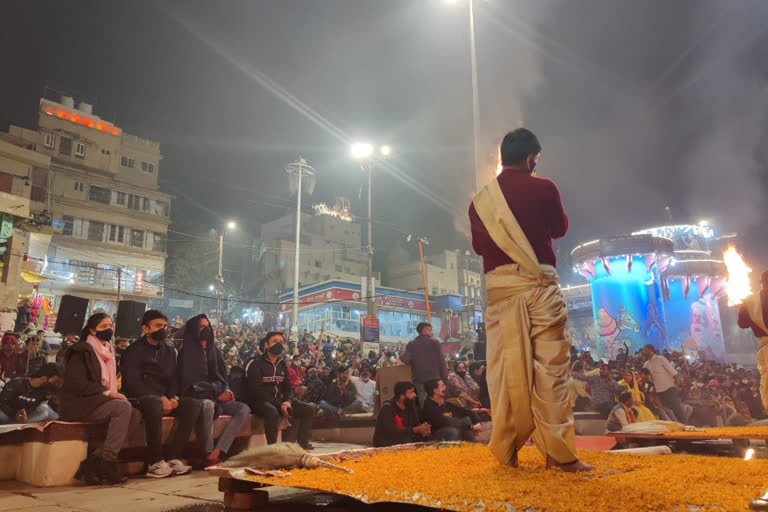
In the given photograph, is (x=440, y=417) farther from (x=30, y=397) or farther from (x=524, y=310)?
(x=30, y=397)

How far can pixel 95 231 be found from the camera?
1427 inches

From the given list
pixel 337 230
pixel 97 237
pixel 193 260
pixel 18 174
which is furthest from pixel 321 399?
pixel 337 230

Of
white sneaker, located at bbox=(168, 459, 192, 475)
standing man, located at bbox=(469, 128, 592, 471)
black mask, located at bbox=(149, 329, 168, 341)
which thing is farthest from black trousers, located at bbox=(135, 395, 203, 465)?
standing man, located at bbox=(469, 128, 592, 471)

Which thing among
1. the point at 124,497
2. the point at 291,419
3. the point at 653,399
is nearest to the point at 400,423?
the point at 291,419

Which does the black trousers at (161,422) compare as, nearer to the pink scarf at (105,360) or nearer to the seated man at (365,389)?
the pink scarf at (105,360)

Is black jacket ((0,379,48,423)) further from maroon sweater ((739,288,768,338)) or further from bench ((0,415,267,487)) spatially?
maroon sweater ((739,288,768,338))

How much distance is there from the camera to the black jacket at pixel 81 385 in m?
4.54

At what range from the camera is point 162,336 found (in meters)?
5.39

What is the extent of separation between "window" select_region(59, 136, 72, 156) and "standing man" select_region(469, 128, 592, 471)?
41541 millimetres

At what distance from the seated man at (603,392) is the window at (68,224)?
36797 millimetres

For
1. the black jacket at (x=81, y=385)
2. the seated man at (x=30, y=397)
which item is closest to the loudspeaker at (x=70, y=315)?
the seated man at (x=30, y=397)

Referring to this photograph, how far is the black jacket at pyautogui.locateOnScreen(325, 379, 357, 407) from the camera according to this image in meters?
10.9

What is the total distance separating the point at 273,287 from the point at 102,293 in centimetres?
2065

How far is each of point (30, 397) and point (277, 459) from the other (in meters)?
5.54
